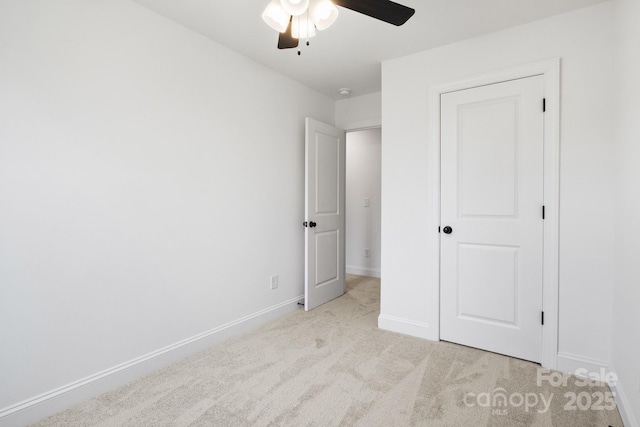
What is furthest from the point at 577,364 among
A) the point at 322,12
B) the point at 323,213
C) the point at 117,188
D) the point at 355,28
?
the point at 117,188

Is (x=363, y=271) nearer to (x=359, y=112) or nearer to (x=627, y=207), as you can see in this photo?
(x=359, y=112)

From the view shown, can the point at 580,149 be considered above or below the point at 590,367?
above

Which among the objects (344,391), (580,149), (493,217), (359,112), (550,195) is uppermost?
(359,112)

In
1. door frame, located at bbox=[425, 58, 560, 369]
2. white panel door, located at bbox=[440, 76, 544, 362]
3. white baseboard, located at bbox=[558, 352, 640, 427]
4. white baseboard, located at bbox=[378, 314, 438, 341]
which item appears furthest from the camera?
white baseboard, located at bbox=[378, 314, 438, 341]

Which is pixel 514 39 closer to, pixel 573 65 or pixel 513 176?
pixel 573 65

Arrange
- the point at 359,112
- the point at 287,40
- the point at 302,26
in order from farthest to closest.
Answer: the point at 359,112
the point at 287,40
the point at 302,26

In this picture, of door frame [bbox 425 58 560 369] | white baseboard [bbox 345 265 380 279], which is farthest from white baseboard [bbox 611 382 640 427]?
white baseboard [bbox 345 265 380 279]

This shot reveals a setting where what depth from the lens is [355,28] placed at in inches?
89.9

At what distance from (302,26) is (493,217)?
6.14 ft

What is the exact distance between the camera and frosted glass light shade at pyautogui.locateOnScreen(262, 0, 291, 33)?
1479 mm

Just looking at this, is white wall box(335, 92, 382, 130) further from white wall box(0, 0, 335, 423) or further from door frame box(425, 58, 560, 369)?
door frame box(425, 58, 560, 369)

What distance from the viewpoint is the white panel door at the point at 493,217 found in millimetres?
2227

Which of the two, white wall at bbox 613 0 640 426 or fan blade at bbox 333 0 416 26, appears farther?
white wall at bbox 613 0 640 426

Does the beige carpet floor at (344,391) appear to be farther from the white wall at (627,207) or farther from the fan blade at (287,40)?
the fan blade at (287,40)
